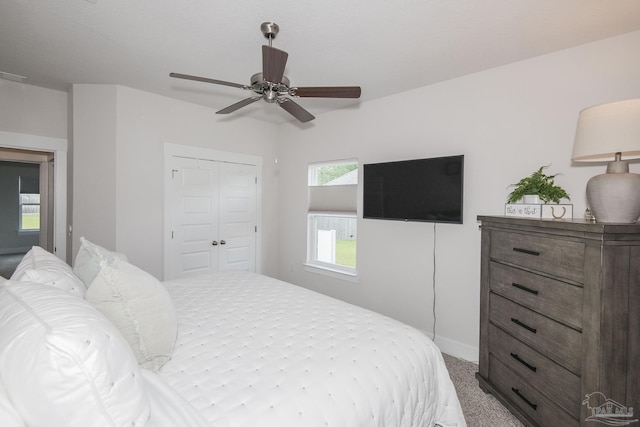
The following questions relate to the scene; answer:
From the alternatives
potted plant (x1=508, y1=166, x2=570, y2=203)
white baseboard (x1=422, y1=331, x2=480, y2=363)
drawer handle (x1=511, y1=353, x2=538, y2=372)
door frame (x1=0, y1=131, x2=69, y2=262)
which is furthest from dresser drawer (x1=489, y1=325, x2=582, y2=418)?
door frame (x1=0, y1=131, x2=69, y2=262)

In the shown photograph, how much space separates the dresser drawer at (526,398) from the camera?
164cm

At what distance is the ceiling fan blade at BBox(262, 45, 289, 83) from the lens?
64.0 inches

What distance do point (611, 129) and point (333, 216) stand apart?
9.65ft

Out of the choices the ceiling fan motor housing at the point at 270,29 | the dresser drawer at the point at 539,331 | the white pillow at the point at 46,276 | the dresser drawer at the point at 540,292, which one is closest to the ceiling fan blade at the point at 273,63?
the ceiling fan motor housing at the point at 270,29

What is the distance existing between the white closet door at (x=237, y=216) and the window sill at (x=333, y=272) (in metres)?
0.91

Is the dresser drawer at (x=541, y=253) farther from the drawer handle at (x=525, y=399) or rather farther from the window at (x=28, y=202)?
the window at (x=28, y=202)

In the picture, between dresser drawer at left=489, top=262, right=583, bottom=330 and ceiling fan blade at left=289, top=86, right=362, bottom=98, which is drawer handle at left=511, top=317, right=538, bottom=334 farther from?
ceiling fan blade at left=289, top=86, right=362, bottom=98

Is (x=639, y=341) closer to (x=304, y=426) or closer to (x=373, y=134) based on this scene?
(x=304, y=426)

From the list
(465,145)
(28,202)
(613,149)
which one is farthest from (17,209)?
(613,149)

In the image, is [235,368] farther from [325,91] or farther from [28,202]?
[28,202]

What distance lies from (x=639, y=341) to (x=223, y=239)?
3964 millimetres

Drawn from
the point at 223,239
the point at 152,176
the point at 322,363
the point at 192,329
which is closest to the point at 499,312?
the point at 322,363

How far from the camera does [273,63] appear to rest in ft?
5.62

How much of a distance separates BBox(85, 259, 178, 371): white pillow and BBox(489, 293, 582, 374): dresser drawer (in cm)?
207
